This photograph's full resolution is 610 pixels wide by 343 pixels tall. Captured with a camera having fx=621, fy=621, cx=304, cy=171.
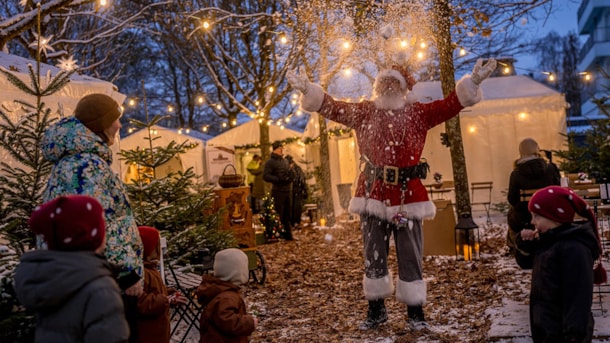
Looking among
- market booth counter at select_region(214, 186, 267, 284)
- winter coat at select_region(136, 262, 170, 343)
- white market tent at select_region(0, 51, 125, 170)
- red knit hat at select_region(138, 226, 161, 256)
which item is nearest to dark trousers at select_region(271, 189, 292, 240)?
market booth counter at select_region(214, 186, 267, 284)

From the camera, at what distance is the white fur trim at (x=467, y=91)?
18.6 feet

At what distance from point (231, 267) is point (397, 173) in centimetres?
240

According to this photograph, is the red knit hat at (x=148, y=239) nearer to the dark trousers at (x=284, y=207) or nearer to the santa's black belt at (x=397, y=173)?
the santa's black belt at (x=397, y=173)

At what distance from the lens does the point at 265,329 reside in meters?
6.31

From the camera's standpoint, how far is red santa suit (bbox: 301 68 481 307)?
5.80 m

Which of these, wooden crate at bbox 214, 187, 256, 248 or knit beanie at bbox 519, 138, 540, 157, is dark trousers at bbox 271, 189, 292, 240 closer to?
wooden crate at bbox 214, 187, 256, 248

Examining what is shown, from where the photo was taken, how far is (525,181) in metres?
7.78

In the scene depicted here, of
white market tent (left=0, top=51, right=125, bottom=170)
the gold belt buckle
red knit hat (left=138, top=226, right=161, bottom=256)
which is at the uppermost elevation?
white market tent (left=0, top=51, right=125, bottom=170)

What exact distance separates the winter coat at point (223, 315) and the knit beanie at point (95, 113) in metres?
1.18

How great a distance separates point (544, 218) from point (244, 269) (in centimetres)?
183

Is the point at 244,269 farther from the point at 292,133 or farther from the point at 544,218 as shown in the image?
the point at 292,133

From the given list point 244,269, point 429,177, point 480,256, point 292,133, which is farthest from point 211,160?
point 244,269

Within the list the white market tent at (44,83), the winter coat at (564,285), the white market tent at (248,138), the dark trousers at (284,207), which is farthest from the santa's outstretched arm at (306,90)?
the white market tent at (248,138)

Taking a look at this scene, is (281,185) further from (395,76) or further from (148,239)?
(148,239)
